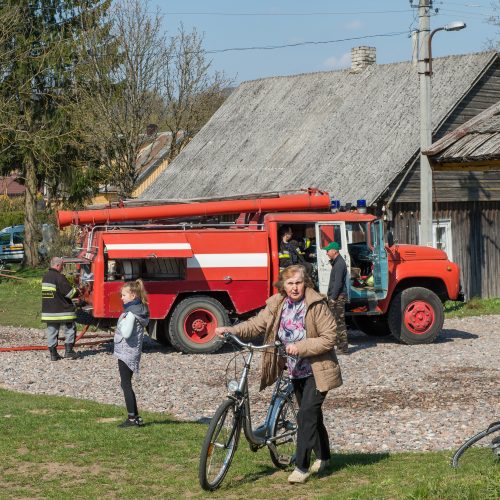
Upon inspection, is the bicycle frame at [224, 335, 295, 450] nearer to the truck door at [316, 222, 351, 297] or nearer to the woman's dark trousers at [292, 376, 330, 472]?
the woman's dark trousers at [292, 376, 330, 472]

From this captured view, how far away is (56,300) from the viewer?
17734 mm

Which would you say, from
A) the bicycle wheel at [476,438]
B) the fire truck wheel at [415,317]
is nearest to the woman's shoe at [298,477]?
the bicycle wheel at [476,438]

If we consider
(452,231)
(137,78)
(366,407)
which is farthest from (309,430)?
(137,78)

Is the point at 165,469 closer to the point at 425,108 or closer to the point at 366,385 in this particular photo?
the point at 366,385

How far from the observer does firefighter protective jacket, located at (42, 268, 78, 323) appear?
17.7m

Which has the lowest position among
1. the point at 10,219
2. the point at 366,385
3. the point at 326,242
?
the point at 366,385

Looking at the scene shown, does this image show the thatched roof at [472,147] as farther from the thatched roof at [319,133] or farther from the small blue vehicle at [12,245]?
the small blue vehicle at [12,245]

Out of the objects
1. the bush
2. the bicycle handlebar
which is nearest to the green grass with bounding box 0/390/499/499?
the bicycle handlebar

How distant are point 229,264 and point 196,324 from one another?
1.18m

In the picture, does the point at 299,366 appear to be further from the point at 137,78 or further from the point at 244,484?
the point at 137,78

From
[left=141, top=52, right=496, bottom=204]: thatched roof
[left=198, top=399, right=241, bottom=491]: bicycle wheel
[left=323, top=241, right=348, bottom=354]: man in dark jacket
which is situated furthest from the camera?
[left=141, top=52, right=496, bottom=204]: thatched roof

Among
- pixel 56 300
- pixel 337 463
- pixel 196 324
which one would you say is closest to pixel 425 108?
pixel 196 324

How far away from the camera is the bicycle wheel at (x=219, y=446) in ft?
28.2

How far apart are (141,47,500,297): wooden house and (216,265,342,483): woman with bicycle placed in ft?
61.1
